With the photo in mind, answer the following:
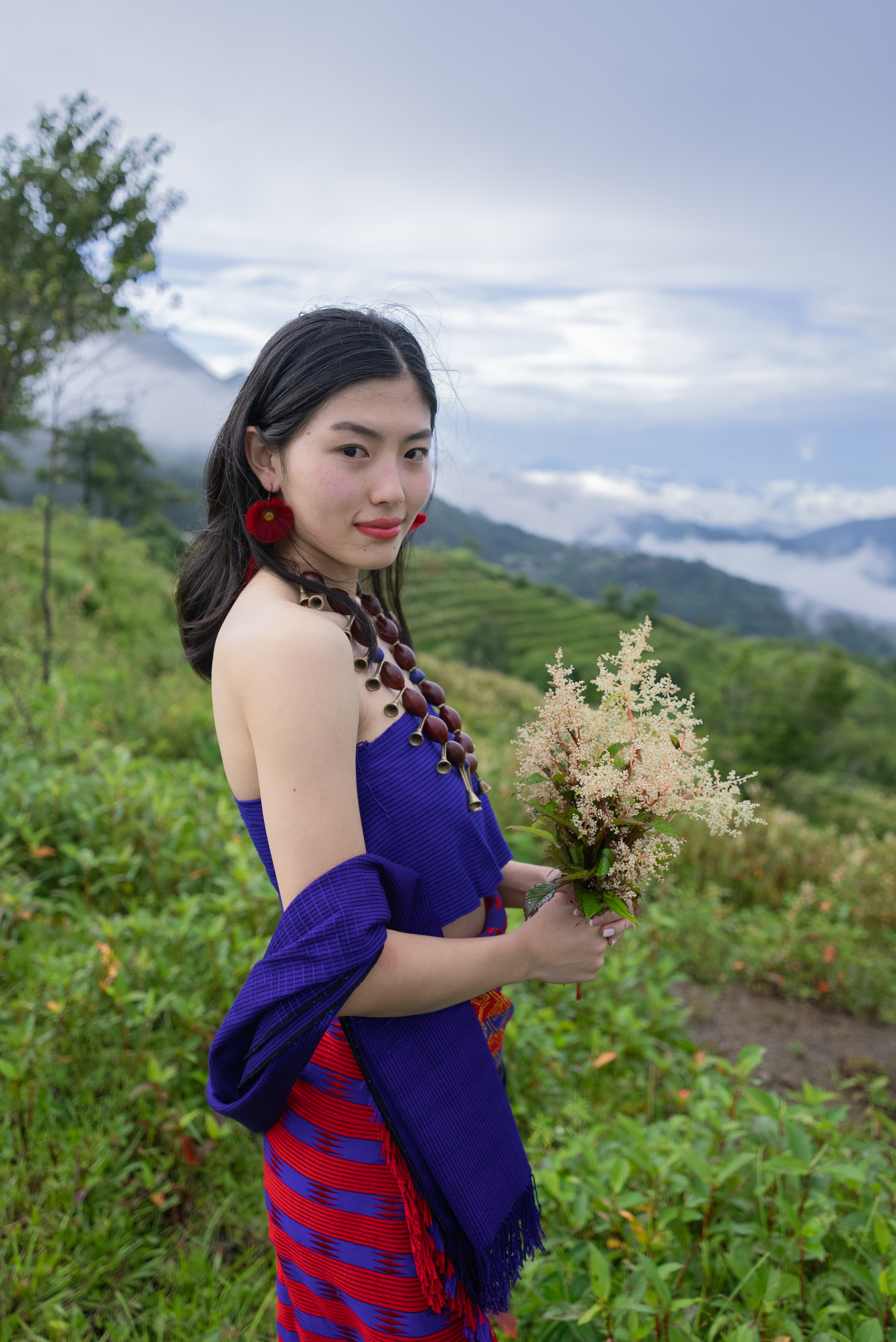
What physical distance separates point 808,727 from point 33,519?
40.5 m

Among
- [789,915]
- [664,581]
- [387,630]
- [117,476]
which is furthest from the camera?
[664,581]

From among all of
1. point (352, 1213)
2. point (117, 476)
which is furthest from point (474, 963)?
point (117, 476)

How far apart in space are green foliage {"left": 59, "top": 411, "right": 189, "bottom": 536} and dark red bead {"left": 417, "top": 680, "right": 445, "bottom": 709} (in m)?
42.7

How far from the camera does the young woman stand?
3.53 ft

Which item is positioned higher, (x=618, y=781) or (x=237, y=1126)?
(x=618, y=781)

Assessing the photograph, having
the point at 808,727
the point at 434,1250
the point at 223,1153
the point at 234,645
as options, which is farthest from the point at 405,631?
the point at 808,727

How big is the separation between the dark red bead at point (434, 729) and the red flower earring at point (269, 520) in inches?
16.2

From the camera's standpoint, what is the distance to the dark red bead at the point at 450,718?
151 cm

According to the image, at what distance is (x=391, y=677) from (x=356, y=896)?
41 centimetres

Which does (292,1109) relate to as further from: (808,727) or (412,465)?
(808,727)

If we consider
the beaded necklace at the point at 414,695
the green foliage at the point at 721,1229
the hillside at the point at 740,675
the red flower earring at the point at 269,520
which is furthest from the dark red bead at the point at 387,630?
the hillside at the point at 740,675

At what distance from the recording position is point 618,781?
120 centimetres

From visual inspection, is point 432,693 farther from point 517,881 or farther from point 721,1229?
point 721,1229

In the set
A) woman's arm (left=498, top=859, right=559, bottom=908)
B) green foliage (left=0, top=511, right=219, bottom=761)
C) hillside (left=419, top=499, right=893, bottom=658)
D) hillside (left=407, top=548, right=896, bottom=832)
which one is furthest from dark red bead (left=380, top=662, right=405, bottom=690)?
hillside (left=419, top=499, right=893, bottom=658)
